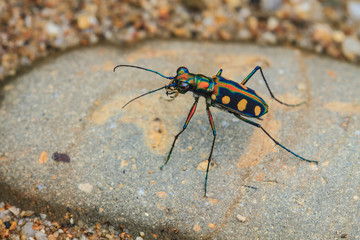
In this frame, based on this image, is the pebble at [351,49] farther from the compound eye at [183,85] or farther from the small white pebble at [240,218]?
the small white pebble at [240,218]

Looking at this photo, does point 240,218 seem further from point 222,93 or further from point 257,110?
point 222,93

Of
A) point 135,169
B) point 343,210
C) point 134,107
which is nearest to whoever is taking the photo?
point 343,210

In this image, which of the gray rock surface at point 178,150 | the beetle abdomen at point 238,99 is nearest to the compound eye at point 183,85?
the beetle abdomen at point 238,99

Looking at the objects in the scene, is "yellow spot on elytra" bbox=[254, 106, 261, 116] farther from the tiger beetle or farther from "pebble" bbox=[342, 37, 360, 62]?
"pebble" bbox=[342, 37, 360, 62]

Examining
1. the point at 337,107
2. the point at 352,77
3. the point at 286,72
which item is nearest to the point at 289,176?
the point at 337,107

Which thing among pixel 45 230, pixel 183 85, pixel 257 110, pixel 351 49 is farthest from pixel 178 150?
pixel 351 49

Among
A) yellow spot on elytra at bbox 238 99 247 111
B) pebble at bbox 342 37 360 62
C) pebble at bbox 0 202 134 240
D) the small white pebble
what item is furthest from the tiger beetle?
pebble at bbox 342 37 360 62

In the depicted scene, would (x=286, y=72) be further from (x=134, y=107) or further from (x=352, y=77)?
(x=134, y=107)
